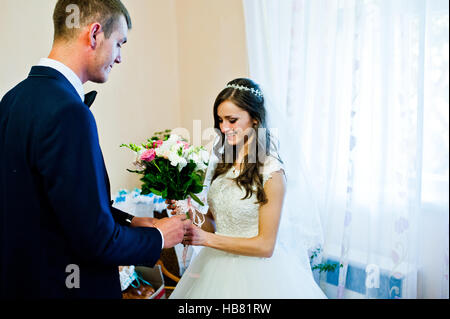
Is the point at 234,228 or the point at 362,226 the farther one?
the point at 362,226

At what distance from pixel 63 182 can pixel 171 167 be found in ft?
1.87

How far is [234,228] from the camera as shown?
180 cm

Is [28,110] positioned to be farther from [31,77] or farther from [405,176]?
[405,176]

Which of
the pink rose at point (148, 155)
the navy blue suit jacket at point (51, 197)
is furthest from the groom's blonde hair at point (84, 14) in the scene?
the pink rose at point (148, 155)

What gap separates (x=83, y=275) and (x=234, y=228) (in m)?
0.88

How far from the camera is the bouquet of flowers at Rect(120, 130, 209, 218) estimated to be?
4.77 feet

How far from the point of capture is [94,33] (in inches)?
44.5

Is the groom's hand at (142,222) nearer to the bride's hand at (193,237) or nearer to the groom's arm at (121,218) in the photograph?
the groom's arm at (121,218)

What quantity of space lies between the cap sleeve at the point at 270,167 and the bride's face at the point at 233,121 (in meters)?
0.21

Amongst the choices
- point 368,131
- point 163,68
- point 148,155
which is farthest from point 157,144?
point 163,68

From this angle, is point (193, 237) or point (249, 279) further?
point (249, 279)

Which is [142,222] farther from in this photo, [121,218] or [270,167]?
[270,167]

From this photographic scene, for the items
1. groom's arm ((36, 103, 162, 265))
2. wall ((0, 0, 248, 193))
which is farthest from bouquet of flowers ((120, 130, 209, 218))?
wall ((0, 0, 248, 193))
